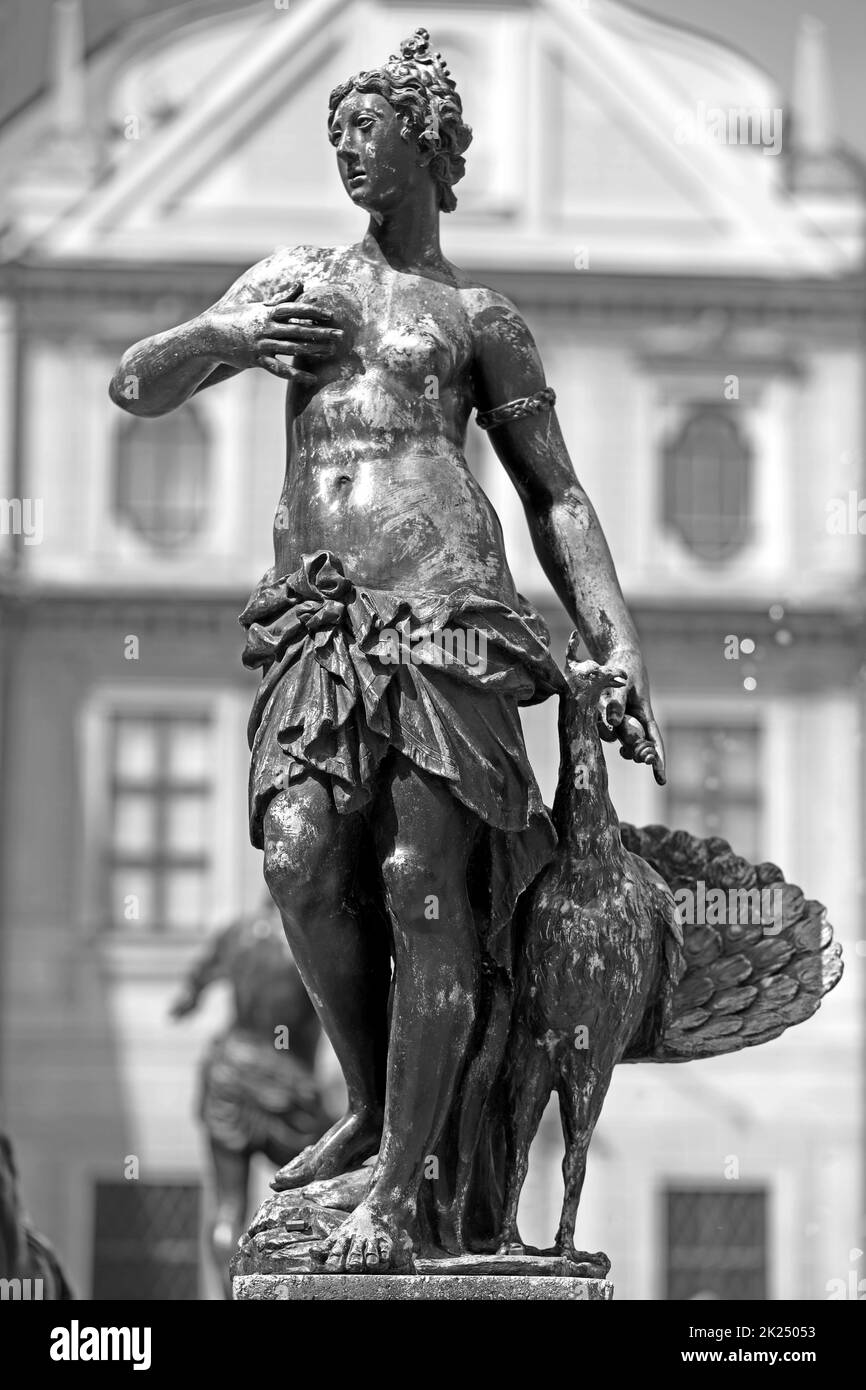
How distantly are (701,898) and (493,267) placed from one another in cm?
2484

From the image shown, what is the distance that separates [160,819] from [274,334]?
25.3m

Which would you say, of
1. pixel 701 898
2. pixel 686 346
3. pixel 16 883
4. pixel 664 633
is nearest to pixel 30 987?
pixel 16 883

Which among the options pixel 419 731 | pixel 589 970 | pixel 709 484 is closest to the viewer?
pixel 419 731

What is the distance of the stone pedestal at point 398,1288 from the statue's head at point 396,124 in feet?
6.84

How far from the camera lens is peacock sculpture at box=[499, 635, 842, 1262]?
18.0ft

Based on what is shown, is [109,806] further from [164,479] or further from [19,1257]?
[19,1257]

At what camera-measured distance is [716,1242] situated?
2888cm

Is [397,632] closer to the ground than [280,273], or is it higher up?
closer to the ground

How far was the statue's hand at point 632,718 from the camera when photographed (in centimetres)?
556

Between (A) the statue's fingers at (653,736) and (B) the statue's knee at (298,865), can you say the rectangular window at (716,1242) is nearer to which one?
(A) the statue's fingers at (653,736)

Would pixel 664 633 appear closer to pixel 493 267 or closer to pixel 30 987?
pixel 493 267

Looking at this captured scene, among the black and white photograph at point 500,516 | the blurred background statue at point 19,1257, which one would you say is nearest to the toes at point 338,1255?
the blurred background statue at point 19,1257

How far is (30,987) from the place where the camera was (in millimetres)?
29531

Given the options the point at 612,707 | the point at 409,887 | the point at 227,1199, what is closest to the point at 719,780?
the point at 227,1199
